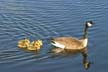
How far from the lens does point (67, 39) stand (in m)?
17.0

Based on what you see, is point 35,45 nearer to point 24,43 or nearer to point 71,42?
point 24,43

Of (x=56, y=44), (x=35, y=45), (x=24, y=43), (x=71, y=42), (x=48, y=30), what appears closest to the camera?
(x=35, y=45)

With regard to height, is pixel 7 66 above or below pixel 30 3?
below

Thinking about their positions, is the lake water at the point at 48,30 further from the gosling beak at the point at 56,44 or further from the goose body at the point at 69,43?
the goose body at the point at 69,43

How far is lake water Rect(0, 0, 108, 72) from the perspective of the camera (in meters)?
15.1

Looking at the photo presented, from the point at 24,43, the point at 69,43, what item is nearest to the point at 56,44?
the point at 69,43

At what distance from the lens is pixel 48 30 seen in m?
18.1

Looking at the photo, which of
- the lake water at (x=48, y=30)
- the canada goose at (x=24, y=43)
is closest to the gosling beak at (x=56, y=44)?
the lake water at (x=48, y=30)

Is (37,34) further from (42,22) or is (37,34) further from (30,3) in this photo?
(30,3)

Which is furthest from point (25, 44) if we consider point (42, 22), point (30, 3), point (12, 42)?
point (30, 3)

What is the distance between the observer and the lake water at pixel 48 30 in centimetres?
1505

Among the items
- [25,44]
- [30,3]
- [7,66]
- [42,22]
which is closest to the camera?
[7,66]

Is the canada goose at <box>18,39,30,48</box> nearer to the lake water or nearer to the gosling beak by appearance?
the lake water

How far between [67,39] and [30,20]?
9.42 ft
